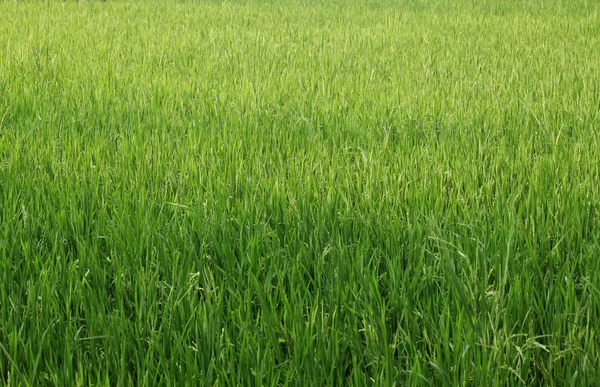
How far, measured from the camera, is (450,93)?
11.5ft

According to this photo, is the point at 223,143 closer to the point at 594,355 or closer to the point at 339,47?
the point at 594,355

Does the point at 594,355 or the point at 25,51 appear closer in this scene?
the point at 594,355

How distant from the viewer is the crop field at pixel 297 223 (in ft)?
4.00

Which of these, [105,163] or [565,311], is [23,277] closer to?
[105,163]

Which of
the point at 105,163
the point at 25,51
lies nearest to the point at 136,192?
the point at 105,163

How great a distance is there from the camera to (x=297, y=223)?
177 centimetres

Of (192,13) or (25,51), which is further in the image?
(192,13)

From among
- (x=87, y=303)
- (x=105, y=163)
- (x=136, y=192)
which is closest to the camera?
(x=87, y=303)

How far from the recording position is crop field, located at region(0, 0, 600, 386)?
1221 millimetres

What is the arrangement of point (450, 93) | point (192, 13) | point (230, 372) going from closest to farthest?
point (230, 372), point (450, 93), point (192, 13)

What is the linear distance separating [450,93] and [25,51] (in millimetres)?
2763

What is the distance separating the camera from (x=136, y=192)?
2.01 metres

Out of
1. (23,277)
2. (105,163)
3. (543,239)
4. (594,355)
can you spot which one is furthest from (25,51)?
(594,355)

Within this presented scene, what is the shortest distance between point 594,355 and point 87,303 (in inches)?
38.2
